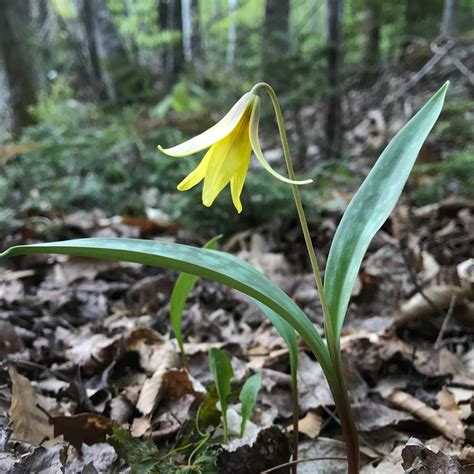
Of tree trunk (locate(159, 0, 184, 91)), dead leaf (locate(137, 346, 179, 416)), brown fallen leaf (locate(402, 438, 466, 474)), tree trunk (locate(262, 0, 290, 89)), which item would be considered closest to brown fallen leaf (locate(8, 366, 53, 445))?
dead leaf (locate(137, 346, 179, 416))

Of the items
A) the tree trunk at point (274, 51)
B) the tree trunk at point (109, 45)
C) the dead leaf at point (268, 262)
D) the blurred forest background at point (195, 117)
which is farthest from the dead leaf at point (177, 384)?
the tree trunk at point (109, 45)

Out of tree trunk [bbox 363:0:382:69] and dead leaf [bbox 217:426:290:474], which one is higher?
tree trunk [bbox 363:0:382:69]

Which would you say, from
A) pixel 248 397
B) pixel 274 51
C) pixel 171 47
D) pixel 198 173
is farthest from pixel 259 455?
pixel 171 47

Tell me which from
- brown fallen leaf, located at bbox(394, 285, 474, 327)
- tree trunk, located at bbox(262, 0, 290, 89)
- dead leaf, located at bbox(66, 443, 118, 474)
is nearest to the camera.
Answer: dead leaf, located at bbox(66, 443, 118, 474)

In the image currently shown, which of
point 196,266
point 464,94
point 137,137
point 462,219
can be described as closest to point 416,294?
point 462,219

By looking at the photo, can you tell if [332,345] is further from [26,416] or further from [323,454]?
[26,416]

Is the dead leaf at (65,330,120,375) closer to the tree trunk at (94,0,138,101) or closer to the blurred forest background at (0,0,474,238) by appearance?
the blurred forest background at (0,0,474,238)

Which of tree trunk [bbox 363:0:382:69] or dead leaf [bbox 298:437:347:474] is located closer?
dead leaf [bbox 298:437:347:474]

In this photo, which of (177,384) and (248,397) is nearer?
(248,397)

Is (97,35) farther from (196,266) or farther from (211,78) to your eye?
(196,266)
